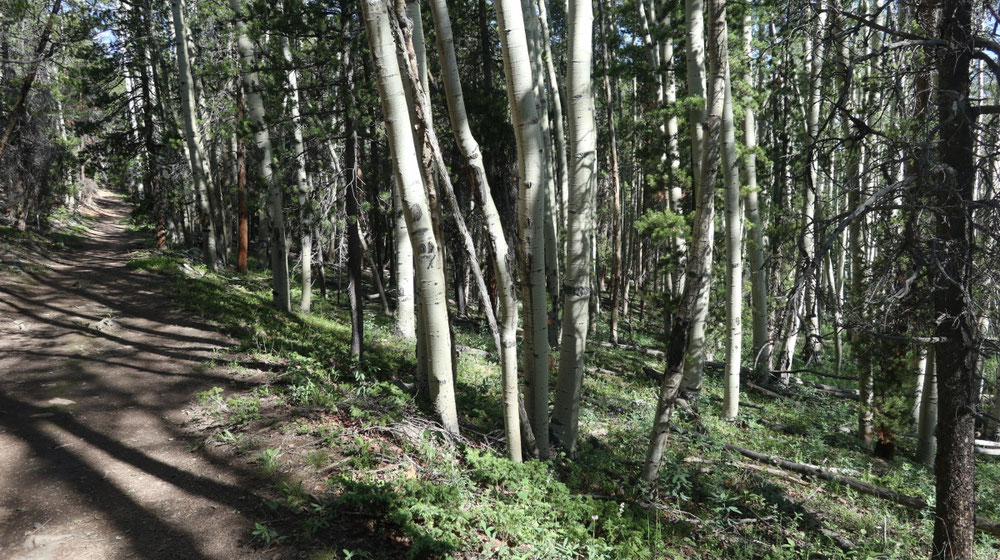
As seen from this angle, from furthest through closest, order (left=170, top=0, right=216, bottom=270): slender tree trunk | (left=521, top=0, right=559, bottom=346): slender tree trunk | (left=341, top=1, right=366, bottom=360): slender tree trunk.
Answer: (left=170, top=0, right=216, bottom=270): slender tree trunk → (left=521, top=0, right=559, bottom=346): slender tree trunk → (left=341, top=1, right=366, bottom=360): slender tree trunk

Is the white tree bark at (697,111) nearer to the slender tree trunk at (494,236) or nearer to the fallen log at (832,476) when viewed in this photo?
the fallen log at (832,476)

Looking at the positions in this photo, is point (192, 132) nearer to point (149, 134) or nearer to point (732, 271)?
point (149, 134)

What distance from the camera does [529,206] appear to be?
5066mm

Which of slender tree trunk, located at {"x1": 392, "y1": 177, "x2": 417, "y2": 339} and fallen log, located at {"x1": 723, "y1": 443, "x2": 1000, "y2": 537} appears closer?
fallen log, located at {"x1": 723, "y1": 443, "x2": 1000, "y2": 537}

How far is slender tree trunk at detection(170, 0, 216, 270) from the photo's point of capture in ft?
44.2

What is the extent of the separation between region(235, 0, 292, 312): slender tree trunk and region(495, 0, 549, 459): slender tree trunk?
247 inches

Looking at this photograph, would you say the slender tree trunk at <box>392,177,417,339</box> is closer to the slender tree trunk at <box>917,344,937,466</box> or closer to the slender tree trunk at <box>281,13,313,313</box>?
the slender tree trunk at <box>281,13,313,313</box>

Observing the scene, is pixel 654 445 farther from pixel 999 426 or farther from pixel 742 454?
pixel 999 426

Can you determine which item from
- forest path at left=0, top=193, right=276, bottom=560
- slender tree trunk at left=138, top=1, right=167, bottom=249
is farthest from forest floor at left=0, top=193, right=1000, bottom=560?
slender tree trunk at left=138, top=1, right=167, bottom=249

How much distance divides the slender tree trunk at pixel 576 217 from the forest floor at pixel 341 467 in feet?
2.15

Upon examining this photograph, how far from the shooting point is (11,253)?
1427cm

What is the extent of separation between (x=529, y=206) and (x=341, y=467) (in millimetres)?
2922

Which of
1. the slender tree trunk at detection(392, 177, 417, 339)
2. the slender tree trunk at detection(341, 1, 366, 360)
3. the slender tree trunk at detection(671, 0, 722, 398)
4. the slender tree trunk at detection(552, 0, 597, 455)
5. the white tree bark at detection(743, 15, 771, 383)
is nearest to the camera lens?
the slender tree trunk at detection(552, 0, 597, 455)

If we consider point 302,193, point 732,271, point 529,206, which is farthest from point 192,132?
point 732,271
